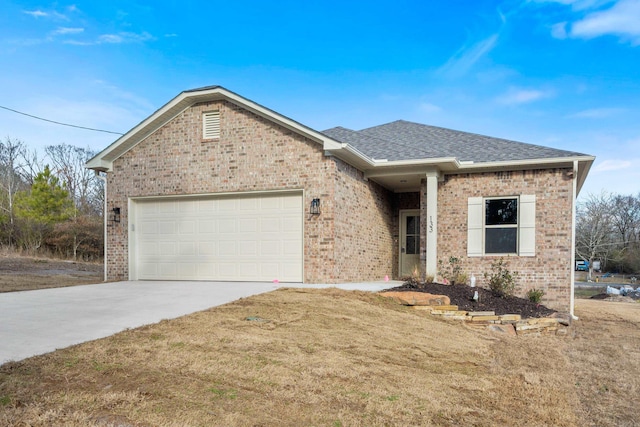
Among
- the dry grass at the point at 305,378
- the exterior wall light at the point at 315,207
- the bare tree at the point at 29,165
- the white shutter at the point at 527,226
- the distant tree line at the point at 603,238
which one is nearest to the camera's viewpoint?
the dry grass at the point at 305,378

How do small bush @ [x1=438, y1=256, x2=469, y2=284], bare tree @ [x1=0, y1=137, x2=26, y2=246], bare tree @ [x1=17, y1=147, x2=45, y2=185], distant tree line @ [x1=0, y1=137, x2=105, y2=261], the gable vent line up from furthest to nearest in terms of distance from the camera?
1. bare tree @ [x1=17, y1=147, x2=45, y2=185]
2. bare tree @ [x1=0, y1=137, x2=26, y2=246]
3. distant tree line @ [x1=0, y1=137, x2=105, y2=261]
4. small bush @ [x1=438, y1=256, x2=469, y2=284]
5. the gable vent

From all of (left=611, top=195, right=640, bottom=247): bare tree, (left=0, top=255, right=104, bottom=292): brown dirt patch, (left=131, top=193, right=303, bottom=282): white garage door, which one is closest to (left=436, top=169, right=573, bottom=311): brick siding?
(left=131, top=193, right=303, bottom=282): white garage door

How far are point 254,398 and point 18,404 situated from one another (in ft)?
5.83

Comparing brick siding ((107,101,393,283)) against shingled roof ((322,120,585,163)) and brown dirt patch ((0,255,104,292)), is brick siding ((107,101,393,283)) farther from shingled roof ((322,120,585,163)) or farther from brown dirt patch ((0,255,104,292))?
brown dirt patch ((0,255,104,292))

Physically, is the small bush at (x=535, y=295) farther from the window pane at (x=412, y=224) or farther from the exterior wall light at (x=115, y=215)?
the exterior wall light at (x=115, y=215)

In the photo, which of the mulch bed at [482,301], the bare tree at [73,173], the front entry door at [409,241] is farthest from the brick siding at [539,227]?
the bare tree at [73,173]

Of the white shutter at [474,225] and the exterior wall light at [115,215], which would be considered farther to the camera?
the exterior wall light at [115,215]

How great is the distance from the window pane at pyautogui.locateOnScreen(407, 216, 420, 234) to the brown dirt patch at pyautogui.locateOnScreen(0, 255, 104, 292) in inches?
373

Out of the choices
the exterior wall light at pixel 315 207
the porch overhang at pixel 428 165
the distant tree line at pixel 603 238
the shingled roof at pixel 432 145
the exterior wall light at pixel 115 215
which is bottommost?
the distant tree line at pixel 603 238

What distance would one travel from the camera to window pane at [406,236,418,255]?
47.5ft

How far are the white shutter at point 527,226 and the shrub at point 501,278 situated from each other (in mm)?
549

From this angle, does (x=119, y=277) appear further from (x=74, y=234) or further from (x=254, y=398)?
(x=74, y=234)

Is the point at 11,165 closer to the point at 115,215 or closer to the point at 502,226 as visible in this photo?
the point at 115,215

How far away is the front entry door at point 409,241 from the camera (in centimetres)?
1445
